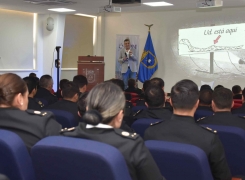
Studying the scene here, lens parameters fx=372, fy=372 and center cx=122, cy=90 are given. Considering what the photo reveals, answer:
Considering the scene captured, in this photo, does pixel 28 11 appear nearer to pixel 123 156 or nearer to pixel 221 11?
pixel 221 11

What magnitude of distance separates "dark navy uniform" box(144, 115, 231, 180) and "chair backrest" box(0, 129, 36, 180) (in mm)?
900

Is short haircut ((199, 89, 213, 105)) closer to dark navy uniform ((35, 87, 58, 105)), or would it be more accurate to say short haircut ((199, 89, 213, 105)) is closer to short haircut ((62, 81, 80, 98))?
short haircut ((62, 81, 80, 98))

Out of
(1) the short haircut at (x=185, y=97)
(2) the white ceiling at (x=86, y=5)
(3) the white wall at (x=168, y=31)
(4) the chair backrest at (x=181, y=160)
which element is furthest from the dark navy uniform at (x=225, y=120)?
(3) the white wall at (x=168, y=31)

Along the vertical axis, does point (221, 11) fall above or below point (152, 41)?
above

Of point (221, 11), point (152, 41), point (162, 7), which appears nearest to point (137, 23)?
point (152, 41)

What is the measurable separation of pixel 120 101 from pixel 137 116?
1949mm

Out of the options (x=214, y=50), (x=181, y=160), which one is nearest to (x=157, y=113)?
(x=181, y=160)

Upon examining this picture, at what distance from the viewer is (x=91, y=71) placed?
9.95 m

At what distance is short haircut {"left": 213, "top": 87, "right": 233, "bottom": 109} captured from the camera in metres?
3.31

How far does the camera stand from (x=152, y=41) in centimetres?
1084

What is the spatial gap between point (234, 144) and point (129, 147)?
1279 millimetres

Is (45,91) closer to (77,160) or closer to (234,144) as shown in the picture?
(234,144)

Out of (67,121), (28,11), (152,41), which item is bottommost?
(67,121)

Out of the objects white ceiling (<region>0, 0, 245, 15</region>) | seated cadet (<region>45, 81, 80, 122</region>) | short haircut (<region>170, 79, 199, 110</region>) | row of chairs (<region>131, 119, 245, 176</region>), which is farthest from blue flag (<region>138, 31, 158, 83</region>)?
short haircut (<region>170, 79, 199, 110</region>)
